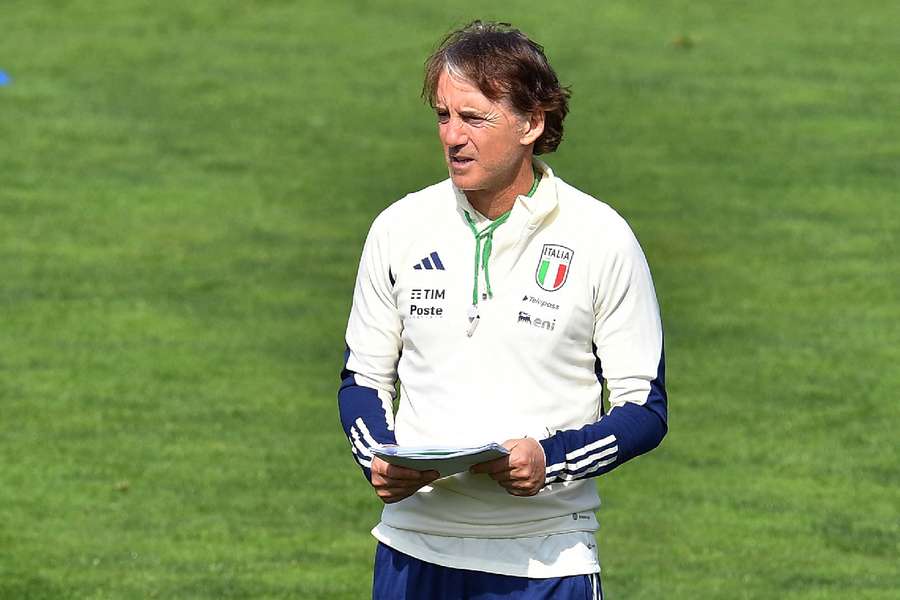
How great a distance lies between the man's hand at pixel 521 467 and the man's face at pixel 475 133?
61 centimetres

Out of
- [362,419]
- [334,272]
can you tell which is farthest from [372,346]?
[334,272]

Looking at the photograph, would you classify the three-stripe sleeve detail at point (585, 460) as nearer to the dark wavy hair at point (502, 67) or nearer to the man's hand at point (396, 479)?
the man's hand at point (396, 479)

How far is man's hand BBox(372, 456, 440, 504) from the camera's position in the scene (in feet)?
12.3

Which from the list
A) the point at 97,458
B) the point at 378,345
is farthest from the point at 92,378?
the point at 378,345

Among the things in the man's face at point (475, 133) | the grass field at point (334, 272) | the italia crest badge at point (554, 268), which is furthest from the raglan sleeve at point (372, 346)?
the grass field at point (334, 272)

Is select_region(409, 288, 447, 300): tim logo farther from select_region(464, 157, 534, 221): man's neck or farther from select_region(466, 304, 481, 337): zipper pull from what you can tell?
select_region(464, 157, 534, 221): man's neck

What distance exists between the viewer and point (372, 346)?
405 cm

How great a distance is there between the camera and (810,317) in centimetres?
1093

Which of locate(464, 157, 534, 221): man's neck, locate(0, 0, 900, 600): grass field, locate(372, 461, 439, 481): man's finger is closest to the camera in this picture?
locate(372, 461, 439, 481): man's finger

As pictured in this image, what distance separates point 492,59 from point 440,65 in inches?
5.1

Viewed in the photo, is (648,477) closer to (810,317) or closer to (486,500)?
(810,317)

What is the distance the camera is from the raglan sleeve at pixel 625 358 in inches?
150

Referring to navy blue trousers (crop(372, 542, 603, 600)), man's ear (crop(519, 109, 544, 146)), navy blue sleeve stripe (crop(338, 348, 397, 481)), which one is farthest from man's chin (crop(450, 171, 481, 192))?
navy blue trousers (crop(372, 542, 603, 600))

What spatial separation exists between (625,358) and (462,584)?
2.08 ft
